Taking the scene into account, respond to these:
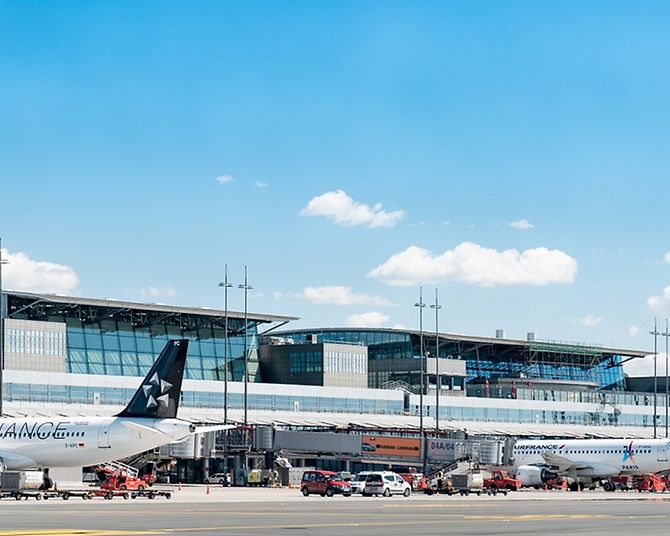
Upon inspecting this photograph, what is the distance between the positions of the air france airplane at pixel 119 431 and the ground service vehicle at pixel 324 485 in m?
7.43

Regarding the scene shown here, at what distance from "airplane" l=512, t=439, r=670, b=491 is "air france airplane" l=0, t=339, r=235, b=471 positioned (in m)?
36.2

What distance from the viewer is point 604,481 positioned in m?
101

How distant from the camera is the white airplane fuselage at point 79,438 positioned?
7175 cm

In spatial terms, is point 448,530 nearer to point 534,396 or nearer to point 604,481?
point 604,481

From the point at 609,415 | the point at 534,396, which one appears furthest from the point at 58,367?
the point at 609,415

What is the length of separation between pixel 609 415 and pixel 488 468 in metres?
66.6

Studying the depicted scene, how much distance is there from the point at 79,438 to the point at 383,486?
1848cm

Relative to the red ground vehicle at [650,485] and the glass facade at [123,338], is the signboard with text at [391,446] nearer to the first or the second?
the red ground vehicle at [650,485]

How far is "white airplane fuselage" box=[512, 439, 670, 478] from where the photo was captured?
97250mm

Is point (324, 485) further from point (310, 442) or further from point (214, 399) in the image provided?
point (214, 399)

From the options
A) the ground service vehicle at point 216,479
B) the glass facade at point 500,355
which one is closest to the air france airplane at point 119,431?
the ground service vehicle at point 216,479

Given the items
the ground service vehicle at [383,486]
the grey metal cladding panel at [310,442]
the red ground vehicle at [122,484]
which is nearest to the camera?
the red ground vehicle at [122,484]

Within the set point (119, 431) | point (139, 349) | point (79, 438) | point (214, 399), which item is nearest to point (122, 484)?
point (119, 431)

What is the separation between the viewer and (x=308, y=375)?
136 meters
